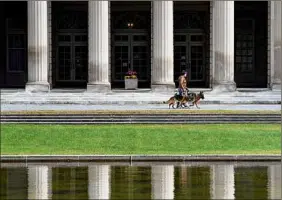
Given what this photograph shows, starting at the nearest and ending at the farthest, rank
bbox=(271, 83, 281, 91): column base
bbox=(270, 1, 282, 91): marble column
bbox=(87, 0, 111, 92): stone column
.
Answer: bbox=(87, 0, 111, 92): stone column, bbox=(271, 83, 281, 91): column base, bbox=(270, 1, 282, 91): marble column

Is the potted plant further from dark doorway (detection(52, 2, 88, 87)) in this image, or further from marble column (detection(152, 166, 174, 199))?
marble column (detection(152, 166, 174, 199))

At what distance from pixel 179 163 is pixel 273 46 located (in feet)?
125

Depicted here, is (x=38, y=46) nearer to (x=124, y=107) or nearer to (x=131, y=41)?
(x=124, y=107)

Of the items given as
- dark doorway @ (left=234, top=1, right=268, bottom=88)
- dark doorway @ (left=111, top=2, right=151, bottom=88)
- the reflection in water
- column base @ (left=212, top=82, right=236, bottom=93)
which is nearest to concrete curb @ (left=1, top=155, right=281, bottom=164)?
the reflection in water

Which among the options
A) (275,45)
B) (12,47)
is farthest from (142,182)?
(12,47)

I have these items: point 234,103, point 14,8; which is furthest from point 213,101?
Result: point 14,8

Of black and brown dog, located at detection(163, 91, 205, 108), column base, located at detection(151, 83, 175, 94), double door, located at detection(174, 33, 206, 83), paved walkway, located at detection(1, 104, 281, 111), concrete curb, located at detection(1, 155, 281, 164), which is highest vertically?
double door, located at detection(174, 33, 206, 83)

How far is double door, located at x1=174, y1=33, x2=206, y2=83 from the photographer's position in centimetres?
Result: 7469

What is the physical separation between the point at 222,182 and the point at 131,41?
50366mm

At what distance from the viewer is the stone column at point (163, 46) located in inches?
2584

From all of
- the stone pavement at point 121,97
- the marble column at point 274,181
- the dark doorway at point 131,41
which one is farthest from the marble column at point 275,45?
the marble column at point 274,181

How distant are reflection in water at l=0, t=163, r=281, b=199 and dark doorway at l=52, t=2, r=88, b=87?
44130mm

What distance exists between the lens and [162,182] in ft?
82.9

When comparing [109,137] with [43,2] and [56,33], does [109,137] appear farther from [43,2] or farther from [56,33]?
[56,33]
